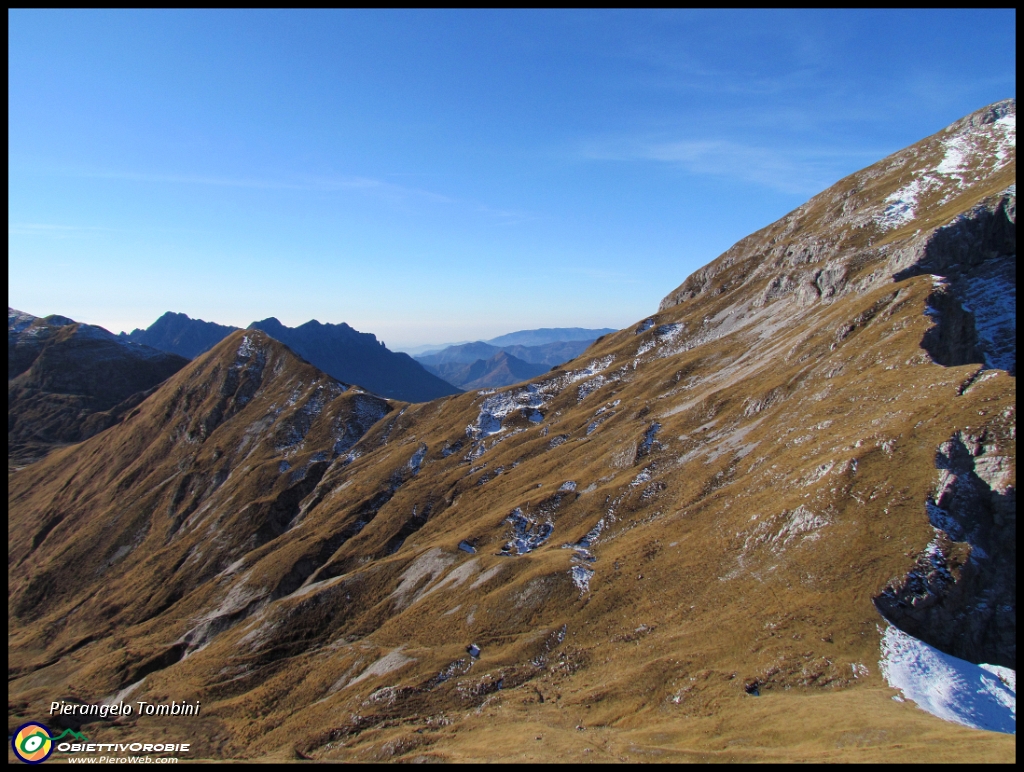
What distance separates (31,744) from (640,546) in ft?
220

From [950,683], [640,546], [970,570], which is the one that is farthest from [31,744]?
[970,570]

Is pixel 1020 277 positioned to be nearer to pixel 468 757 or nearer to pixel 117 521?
pixel 468 757

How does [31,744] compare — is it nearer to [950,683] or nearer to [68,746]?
[68,746]

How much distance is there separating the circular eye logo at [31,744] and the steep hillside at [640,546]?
57.9 feet

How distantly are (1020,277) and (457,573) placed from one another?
76.2m

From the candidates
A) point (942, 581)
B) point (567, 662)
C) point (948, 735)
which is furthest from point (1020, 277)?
point (567, 662)

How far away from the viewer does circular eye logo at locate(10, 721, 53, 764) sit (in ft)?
152

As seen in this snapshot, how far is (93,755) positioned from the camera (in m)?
56.1

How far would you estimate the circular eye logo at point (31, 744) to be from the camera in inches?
1818

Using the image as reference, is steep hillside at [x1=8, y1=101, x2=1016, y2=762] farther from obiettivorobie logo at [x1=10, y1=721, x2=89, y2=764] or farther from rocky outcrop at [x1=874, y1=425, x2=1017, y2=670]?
obiettivorobie logo at [x1=10, y1=721, x2=89, y2=764]

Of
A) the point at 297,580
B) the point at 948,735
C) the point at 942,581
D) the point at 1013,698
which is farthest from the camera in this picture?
the point at 297,580

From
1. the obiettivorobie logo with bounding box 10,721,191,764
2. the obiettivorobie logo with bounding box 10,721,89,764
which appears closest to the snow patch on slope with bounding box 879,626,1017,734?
the obiettivorobie logo with bounding box 10,721,191,764

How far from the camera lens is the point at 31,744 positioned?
4956cm

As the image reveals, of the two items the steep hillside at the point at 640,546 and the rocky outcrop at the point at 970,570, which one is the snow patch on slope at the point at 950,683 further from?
the rocky outcrop at the point at 970,570
